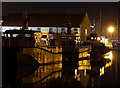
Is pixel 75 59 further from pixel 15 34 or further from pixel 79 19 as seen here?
pixel 79 19

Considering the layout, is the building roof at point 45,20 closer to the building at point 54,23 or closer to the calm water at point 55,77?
the building at point 54,23

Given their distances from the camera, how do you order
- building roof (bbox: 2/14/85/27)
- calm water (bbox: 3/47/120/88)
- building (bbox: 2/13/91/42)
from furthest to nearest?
1. building roof (bbox: 2/14/85/27)
2. building (bbox: 2/13/91/42)
3. calm water (bbox: 3/47/120/88)

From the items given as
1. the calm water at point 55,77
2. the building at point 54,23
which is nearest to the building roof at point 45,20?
the building at point 54,23

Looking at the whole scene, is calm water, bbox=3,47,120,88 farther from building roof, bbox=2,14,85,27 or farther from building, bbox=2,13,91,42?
building roof, bbox=2,14,85,27

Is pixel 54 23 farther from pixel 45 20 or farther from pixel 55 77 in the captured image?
pixel 55 77

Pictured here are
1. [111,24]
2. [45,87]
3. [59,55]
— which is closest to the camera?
[45,87]

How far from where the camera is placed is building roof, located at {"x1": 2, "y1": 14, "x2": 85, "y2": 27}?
5988 centimetres

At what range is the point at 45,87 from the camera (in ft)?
54.6

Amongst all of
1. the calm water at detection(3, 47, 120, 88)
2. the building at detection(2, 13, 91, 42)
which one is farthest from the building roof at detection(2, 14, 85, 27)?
the calm water at detection(3, 47, 120, 88)

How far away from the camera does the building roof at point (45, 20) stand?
5988 centimetres

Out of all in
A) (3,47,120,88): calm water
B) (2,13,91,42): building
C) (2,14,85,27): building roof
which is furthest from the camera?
(2,14,85,27): building roof

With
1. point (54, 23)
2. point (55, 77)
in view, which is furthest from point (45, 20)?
point (55, 77)

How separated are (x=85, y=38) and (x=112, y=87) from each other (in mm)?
44020

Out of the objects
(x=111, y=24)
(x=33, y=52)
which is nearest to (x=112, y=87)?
(x=33, y=52)
